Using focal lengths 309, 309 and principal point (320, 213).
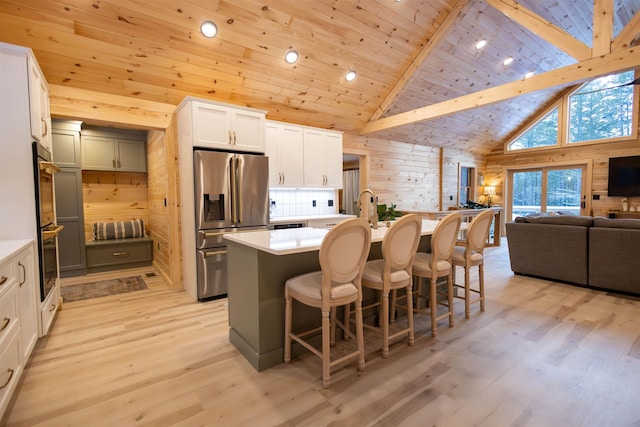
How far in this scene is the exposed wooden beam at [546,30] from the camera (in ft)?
11.2

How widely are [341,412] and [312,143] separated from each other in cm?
390

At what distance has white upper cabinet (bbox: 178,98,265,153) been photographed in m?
3.44

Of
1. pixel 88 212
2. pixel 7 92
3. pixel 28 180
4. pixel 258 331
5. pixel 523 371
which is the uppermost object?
pixel 7 92

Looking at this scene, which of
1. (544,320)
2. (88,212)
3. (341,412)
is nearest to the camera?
(341,412)

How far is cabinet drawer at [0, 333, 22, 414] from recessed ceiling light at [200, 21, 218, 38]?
300 centimetres

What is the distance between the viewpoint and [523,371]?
213 cm

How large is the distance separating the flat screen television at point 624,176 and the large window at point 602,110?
1.91 feet

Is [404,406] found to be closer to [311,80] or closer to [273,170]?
[273,170]

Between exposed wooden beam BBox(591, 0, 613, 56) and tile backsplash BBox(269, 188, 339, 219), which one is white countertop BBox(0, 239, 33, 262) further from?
exposed wooden beam BBox(591, 0, 613, 56)

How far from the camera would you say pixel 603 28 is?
3.24 m

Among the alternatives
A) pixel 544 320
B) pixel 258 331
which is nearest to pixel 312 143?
pixel 258 331

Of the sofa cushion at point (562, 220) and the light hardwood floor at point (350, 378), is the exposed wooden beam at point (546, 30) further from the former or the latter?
the light hardwood floor at point (350, 378)

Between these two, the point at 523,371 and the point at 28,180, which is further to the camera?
the point at 28,180

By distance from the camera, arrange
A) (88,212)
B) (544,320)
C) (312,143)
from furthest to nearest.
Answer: (88,212)
(312,143)
(544,320)
